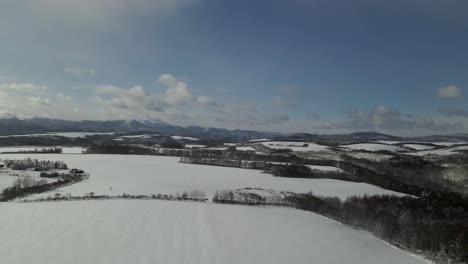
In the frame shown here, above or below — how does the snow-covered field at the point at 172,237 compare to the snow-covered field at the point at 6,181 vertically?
above

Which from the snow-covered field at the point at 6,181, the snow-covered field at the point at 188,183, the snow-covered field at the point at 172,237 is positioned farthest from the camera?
the snow-covered field at the point at 188,183

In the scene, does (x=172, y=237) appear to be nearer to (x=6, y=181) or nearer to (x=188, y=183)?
(x=188, y=183)

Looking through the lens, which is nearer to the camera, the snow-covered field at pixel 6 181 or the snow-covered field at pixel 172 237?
the snow-covered field at pixel 172 237

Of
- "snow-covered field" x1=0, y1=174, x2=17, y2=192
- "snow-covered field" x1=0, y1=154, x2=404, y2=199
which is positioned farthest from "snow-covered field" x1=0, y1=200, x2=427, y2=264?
"snow-covered field" x1=0, y1=174, x2=17, y2=192

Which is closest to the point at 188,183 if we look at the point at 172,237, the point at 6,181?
the point at 6,181

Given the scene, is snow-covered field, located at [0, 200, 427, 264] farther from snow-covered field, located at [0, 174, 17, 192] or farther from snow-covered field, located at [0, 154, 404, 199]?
snow-covered field, located at [0, 174, 17, 192]

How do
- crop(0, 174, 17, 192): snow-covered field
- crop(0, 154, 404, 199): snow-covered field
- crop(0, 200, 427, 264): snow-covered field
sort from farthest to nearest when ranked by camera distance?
crop(0, 154, 404, 199): snow-covered field < crop(0, 174, 17, 192): snow-covered field < crop(0, 200, 427, 264): snow-covered field

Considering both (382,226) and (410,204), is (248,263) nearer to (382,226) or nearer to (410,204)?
(382,226)

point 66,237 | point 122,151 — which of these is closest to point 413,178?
point 66,237

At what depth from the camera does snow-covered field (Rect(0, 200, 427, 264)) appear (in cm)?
2688

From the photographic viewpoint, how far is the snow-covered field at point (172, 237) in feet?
88.2

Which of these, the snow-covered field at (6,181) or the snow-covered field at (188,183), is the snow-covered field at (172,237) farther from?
the snow-covered field at (6,181)

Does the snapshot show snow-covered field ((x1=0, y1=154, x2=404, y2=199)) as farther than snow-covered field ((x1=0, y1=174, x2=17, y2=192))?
Yes

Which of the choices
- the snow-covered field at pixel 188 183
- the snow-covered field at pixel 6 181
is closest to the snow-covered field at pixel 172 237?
the snow-covered field at pixel 188 183
